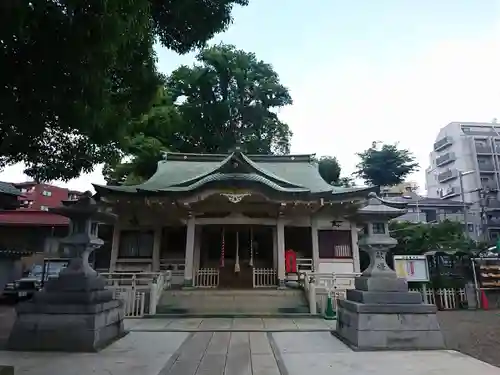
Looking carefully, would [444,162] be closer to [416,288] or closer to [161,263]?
[416,288]

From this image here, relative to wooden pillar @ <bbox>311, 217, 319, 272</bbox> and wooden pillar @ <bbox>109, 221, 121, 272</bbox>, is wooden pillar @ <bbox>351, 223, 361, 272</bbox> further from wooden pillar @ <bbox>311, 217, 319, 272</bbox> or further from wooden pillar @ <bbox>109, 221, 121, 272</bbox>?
wooden pillar @ <bbox>109, 221, 121, 272</bbox>

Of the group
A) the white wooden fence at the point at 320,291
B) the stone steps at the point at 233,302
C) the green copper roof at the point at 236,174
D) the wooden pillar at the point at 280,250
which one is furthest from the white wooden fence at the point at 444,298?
the stone steps at the point at 233,302

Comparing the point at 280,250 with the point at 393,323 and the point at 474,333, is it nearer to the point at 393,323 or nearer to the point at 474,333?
the point at 474,333

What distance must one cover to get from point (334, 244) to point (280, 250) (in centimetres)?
272

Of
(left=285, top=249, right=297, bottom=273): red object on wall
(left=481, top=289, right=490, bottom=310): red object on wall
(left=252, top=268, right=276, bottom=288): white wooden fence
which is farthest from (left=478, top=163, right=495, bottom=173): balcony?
(left=252, top=268, right=276, bottom=288): white wooden fence

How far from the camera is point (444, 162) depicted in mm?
45031

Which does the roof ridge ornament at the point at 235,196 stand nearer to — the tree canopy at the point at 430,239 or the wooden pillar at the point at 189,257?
the wooden pillar at the point at 189,257

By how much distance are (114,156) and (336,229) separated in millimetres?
9863

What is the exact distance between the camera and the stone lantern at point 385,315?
6.03m

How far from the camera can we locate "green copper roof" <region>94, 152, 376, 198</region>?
13242 mm

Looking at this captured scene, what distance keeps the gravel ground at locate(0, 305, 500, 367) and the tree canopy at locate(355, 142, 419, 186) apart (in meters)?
22.6

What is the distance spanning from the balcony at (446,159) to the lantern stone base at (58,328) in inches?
1848

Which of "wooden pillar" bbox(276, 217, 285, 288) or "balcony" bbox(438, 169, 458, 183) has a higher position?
"balcony" bbox(438, 169, 458, 183)

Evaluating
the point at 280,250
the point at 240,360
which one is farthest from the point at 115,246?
the point at 240,360
